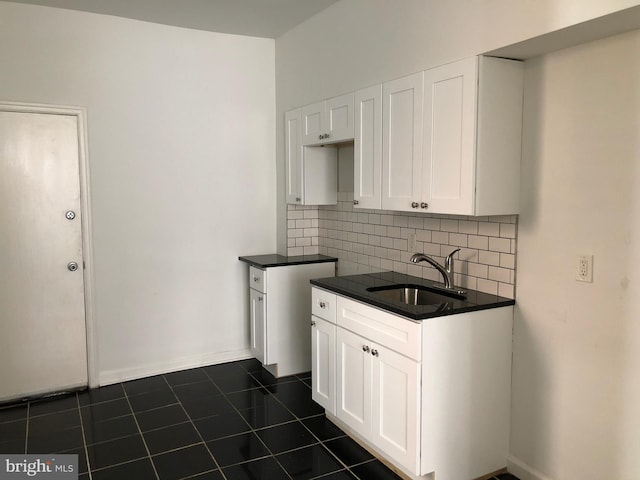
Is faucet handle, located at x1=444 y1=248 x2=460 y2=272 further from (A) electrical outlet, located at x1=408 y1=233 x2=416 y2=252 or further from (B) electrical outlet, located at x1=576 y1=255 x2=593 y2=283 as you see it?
(B) electrical outlet, located at x1=576 y1=255 x2=593 y2=283

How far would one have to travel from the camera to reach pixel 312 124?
3.81 m

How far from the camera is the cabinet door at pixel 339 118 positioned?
334 centimetres

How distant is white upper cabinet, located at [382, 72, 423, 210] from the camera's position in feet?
8.98

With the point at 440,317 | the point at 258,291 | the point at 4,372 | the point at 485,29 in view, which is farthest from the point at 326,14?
the point at 4,372

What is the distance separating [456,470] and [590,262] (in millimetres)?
1198

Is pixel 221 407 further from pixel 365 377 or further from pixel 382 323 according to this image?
pixel 382 323

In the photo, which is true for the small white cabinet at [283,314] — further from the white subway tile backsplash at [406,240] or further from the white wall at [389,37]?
the white wall at [389,37]

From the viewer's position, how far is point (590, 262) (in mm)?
2262

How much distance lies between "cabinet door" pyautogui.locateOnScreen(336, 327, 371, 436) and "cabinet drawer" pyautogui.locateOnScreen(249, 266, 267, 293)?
1.08 m

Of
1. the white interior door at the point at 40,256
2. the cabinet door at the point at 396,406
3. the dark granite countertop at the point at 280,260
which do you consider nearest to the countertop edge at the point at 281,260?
the dark granite countertop at the point at 280,260

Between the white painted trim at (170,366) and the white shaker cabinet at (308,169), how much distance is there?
1439mm

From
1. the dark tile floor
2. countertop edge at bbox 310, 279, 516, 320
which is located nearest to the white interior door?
the dark tile floor

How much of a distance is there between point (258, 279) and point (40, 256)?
1.58 meters

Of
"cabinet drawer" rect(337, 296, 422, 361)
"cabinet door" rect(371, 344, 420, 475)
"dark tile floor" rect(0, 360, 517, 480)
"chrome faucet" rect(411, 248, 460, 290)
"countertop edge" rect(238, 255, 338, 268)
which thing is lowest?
"dark tile floor" rect(0, 360, 517, 480)
